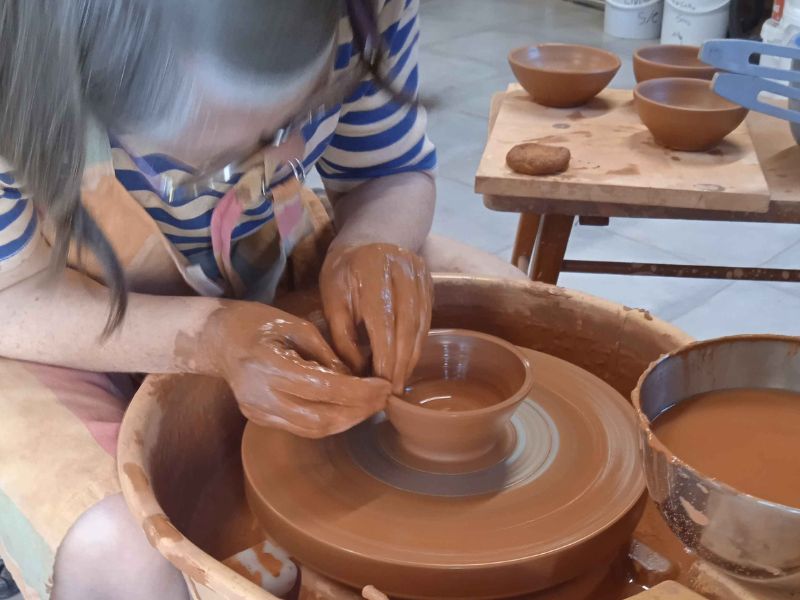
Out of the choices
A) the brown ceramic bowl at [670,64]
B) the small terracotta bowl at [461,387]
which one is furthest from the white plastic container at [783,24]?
the small terracotta bowl at [461,387]

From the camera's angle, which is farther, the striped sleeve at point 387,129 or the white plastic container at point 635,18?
the white plastic container at point 635,18

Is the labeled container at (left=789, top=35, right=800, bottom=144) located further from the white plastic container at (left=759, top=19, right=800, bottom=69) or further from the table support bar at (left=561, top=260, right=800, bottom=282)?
the white plastic container at (left=759, top=19, right=800, bottom=69)

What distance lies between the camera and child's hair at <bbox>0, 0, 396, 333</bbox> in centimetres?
61

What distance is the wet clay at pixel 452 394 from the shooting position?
1.03 metres

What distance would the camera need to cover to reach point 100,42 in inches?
24.4

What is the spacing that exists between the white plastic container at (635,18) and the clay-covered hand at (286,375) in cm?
428

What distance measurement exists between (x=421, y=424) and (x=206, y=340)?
26 centimetres

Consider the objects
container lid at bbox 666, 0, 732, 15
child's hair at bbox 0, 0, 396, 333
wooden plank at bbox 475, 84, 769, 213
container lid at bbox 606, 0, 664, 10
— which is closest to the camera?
child's hair at bbox 0, 0, 396, 333

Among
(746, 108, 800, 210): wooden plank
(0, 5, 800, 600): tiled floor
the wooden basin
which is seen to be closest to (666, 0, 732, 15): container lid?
(0, 5, 800, 600): tiled floor

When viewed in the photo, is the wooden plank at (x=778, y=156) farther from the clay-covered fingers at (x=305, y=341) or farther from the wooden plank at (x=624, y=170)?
the clay-covered fingers at (x=305, y=341)

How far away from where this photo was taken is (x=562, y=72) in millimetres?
1748

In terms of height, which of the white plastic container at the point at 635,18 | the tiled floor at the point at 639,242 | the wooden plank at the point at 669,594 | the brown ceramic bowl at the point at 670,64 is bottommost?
the tiled floor at the point at 639,242

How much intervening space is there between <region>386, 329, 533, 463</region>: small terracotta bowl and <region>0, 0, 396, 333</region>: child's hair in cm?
39

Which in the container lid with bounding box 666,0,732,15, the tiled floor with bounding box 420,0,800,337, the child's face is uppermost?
the child's face
